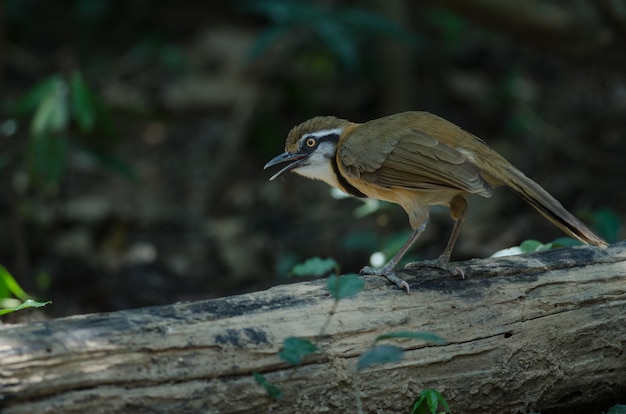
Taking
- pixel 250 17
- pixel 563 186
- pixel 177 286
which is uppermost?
pixel 250 17

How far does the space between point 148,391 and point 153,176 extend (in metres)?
6.93

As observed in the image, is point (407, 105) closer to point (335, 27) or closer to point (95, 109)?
point (335, 27)

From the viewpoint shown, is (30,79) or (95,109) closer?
(95,109)

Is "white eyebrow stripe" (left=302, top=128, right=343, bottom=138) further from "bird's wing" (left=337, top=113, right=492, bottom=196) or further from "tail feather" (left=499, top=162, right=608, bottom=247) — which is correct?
"tail feather" (left=499, top=162, right=608, bottom=247)

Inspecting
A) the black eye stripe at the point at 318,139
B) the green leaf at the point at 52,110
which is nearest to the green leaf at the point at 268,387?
the black eye stripe at the point at 318,139

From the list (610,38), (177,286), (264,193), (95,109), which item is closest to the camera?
(95,109)

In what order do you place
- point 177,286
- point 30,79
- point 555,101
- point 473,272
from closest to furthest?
1. point 473,272
2. point 177,286
3. point 555,101
4. point 30,79

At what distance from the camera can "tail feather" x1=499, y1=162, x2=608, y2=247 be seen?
417 cm

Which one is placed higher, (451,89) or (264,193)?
(451,89)

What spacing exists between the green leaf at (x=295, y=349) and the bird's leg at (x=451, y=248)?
3.51ft

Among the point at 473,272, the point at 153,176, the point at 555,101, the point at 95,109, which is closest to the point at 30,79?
the point at 153,176

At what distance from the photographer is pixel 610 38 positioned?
324 inches

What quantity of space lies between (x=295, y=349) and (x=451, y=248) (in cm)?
158

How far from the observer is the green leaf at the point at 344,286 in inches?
129
